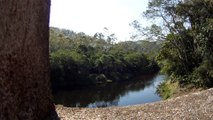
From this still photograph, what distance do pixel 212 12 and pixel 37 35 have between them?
78.7 ft

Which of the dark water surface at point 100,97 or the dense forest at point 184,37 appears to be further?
the dark water surface at point 100,97

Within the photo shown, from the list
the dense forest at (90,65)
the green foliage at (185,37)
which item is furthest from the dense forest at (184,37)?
the dense forest at (90,65)

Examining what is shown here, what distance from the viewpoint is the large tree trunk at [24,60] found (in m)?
7.64

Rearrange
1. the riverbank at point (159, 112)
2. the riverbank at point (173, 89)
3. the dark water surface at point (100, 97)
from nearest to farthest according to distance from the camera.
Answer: the riverbank at point (159, 112), the riverbank at point (173, 89), the dark water surface at point (100, 97)

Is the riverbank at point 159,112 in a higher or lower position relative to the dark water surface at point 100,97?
higher

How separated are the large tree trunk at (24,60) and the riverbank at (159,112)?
233 cm

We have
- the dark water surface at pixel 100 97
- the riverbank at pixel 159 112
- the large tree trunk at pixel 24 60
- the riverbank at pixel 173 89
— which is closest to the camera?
the large tree trunk at pixel 24 60

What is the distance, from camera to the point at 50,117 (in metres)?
9.55

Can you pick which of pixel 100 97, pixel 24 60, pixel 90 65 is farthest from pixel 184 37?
pixel 90 65

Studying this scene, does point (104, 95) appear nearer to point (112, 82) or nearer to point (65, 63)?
point (65, 63)

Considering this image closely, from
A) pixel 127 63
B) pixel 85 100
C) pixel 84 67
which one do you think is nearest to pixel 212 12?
pixel 85 100

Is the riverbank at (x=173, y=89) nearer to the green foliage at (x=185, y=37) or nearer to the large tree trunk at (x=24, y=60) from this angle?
the green foliage at (x=185, y=37)

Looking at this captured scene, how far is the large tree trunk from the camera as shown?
25.1ft

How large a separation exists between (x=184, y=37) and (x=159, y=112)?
2200 cm
